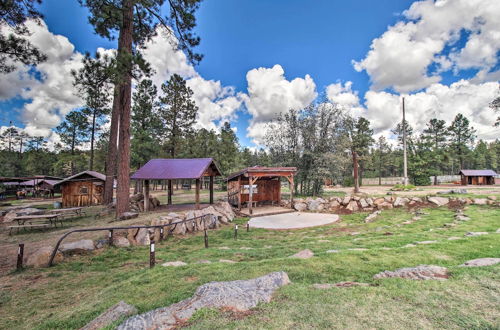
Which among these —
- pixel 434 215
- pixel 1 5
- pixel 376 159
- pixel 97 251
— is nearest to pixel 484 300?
pixel 97 251

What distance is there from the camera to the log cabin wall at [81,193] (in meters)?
17.9

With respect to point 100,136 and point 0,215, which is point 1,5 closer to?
point 0,215

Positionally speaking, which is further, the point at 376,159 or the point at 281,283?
the point at 376,159

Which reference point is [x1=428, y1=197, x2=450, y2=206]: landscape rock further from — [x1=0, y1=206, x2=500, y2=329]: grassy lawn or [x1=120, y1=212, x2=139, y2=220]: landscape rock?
[x1=120, y1=212, x2=139, y2=220]: landscape rock

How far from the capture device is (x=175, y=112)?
24.3 metres

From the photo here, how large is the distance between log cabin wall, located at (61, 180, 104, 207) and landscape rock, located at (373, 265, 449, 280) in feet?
71.7

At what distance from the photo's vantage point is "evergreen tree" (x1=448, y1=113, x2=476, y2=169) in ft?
118

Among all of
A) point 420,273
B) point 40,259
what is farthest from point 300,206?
point 40,259

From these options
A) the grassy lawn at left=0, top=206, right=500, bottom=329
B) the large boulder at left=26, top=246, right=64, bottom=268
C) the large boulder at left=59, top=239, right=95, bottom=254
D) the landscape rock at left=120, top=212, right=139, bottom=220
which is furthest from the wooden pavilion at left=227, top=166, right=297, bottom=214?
the large boulder at left=26, top=246, right=64, bottom=268

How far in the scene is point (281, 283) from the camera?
3.41 m

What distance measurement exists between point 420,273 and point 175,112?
24.9 metres

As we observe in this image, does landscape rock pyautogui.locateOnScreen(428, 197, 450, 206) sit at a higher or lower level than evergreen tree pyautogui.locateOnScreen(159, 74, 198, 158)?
lower

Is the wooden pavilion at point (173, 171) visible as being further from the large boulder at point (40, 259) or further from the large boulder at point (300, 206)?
the large boulder at point (300, 206)

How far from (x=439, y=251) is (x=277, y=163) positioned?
16.4 meters
